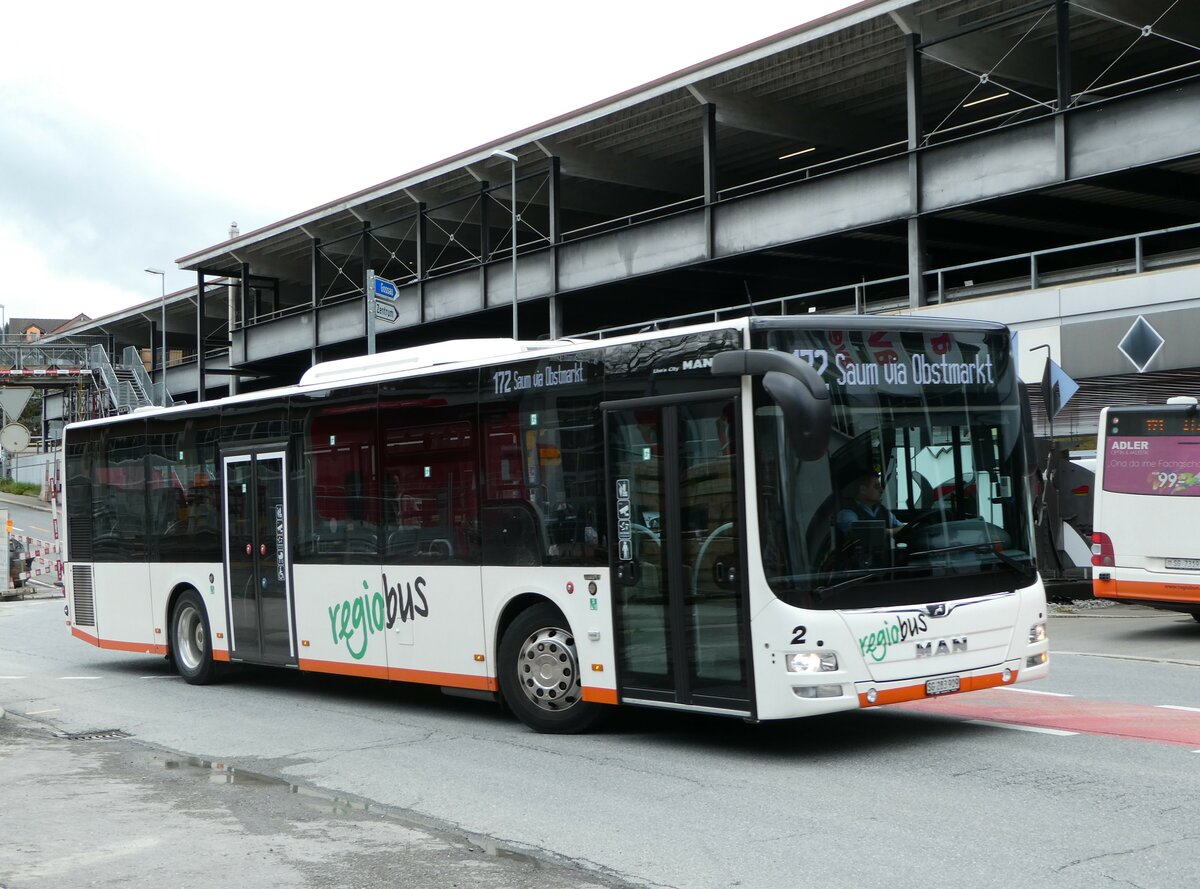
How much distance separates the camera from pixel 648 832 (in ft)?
22.9

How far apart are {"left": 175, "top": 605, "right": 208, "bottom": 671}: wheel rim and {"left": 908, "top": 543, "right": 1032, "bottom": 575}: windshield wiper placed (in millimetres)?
8485

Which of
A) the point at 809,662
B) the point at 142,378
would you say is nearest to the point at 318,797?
the point at 809,662

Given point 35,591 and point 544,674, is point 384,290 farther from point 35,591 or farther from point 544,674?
point 35,591

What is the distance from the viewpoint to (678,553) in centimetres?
909

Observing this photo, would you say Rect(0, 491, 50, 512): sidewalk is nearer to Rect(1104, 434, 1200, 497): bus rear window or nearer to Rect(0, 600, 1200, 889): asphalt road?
Rect(1104, 434, 1200, 497): bus rear window

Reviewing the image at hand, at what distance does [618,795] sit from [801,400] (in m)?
2.52

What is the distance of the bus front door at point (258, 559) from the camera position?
512 inches

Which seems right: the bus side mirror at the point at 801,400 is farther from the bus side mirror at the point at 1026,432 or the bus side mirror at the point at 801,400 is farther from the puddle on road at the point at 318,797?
the puddle on road at the point at 318,797

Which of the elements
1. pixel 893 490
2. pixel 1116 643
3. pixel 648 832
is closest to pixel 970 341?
pixel 893 490

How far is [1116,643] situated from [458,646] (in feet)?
30.4

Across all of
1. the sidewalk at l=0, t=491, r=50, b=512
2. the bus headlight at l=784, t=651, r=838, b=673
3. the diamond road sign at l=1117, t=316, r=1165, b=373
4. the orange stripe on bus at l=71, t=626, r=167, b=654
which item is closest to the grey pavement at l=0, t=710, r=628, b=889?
the bus headlight at l=784, t=651, r=838, b=673

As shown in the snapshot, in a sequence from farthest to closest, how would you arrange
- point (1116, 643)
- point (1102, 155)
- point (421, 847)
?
point (1102, 155), point (1116, 643), point (421, 847)

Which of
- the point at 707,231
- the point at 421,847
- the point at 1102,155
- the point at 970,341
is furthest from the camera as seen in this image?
the point at 707,231

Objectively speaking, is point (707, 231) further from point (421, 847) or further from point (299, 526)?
point (421, 847)
